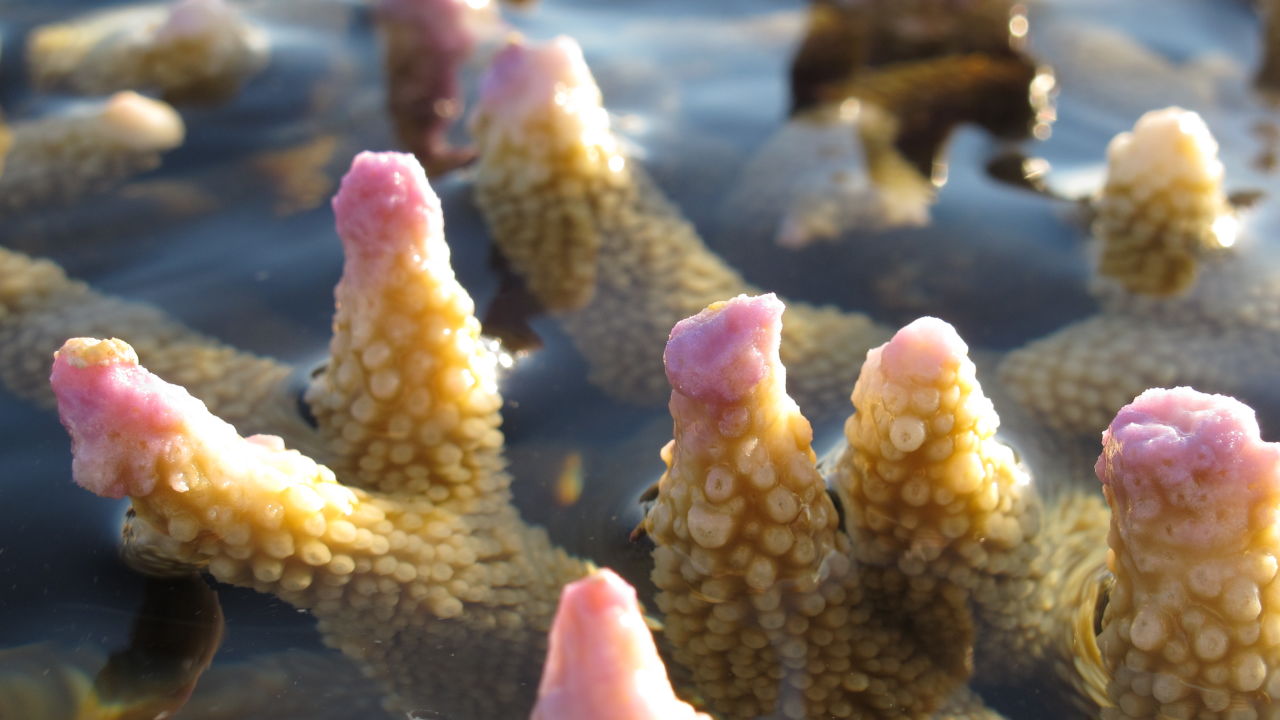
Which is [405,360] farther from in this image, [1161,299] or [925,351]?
[1161,299]

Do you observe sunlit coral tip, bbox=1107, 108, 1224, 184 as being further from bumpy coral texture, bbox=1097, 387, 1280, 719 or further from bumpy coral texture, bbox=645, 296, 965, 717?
bumpy coral texture, bbox=645, 296, 965, 717

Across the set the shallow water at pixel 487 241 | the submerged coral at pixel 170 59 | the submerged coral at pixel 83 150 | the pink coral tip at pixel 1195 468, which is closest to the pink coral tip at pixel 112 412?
the shallow water at pixel 487 241

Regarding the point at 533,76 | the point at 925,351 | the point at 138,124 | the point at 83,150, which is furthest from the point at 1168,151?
the point at 83,150

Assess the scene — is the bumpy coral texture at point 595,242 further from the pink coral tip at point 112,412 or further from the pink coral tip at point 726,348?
the pink coral tip at point 112,412

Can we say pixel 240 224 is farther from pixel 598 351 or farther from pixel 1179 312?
pixel 1179 312

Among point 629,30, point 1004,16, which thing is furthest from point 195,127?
point 1004,16
